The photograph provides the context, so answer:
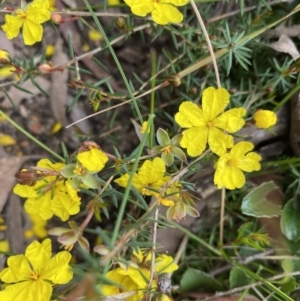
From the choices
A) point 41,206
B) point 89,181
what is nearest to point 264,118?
point 89,181

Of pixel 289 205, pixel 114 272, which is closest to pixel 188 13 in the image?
pixel 289 205

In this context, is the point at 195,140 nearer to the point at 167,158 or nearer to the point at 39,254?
the point at 167,158

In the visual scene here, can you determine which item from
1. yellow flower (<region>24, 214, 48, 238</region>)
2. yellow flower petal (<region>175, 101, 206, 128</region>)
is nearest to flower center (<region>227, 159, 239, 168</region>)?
yellow flower petal (<region>175, 101, 206, 128</region>)

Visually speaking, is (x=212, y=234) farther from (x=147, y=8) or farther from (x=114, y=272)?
(x=147, y=8)

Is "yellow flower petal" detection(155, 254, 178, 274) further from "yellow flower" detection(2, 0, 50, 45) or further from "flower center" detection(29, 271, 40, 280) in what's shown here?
"yellow flower" detection(2, 0, 50, 45)

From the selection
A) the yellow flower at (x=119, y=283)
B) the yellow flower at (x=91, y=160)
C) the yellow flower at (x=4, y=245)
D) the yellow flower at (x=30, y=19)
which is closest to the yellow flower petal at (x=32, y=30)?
the yellow flower at (x=30, y=19)

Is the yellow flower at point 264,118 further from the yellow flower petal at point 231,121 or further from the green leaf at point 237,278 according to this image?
the green leaf at point 237,278
